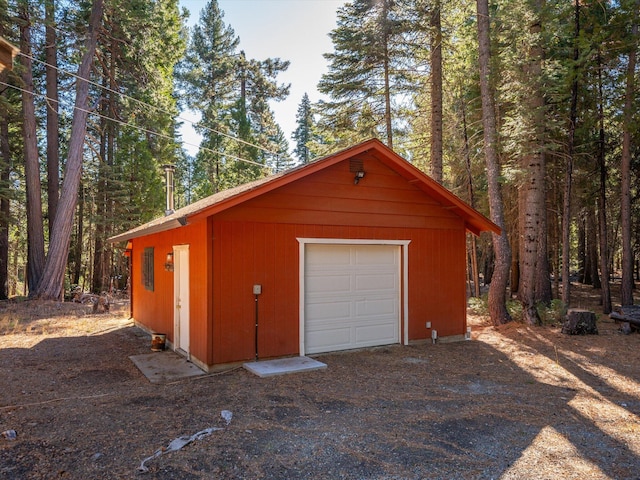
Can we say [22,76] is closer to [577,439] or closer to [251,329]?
[251,329]

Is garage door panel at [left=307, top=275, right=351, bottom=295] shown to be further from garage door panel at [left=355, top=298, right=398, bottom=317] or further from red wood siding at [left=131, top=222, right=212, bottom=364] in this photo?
red wood siding at [left=131, top=222, right=212, bottom=364]

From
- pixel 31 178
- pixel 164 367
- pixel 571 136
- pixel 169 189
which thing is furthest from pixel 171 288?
→ pixel 31 178

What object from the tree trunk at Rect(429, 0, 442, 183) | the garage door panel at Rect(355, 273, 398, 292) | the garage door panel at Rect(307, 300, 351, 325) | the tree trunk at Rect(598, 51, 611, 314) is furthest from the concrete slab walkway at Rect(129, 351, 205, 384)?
the tree trunk at Rect(598, 51, 611, 314)

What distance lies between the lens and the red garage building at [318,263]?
243 inches

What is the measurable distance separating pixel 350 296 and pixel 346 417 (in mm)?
3098

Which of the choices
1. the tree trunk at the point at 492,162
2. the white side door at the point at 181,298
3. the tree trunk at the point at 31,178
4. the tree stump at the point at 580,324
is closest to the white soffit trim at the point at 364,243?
the white side door at the point at 181,298

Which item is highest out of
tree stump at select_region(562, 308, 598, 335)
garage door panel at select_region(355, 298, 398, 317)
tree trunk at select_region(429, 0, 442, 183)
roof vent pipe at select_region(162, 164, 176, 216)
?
tree trunk at select_region(429, 0, 442, 183)

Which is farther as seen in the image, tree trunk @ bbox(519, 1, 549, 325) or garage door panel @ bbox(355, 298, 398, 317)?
tree trunk @ bbox(519, 1, 549, 325)

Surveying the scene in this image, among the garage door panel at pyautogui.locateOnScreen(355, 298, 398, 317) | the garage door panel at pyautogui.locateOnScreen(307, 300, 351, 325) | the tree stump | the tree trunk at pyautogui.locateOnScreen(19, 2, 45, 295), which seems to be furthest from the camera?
the tree trunk at pyautogui.locateOnScreen(19, 2, 45, 295)

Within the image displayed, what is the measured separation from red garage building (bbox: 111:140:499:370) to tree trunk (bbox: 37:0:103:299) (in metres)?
7.17

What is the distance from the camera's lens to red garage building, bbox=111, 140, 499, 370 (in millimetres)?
6164

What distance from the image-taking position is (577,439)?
3803 mm

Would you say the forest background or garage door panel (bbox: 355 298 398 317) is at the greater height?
the forest background

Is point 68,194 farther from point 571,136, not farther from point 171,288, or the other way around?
point 571,136
